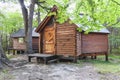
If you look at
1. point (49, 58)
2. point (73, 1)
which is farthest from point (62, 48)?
point (73, 1)

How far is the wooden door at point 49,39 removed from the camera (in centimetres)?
1831

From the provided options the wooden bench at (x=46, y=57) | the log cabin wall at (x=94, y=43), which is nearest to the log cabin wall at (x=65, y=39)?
the wooden bench at (x=46, y=57)

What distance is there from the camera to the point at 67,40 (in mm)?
17297

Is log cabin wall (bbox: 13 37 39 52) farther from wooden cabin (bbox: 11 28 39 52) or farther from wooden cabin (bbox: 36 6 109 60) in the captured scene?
wooden cabin (bbox: 36 6 109 60)

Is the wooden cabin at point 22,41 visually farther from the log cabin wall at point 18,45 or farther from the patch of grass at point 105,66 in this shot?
the patch of grass at point 105,66

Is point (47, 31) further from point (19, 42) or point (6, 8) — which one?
point (6, 8)

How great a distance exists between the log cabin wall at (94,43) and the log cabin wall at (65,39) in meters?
1.94

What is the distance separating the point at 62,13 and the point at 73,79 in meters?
3.84

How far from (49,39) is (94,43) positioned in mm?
4397

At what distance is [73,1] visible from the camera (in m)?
11.0

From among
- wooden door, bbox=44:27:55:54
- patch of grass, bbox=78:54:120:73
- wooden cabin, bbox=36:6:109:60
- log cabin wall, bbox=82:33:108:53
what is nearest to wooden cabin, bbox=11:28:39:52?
wooden cabin, bbox=36:6:109:60

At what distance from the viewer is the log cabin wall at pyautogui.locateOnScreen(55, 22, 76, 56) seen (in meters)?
17.0

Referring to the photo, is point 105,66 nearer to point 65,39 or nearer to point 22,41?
point 65,39

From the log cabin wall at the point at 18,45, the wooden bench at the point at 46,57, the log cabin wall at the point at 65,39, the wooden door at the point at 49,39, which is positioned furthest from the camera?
the log cabin wall at the point at 18,45
